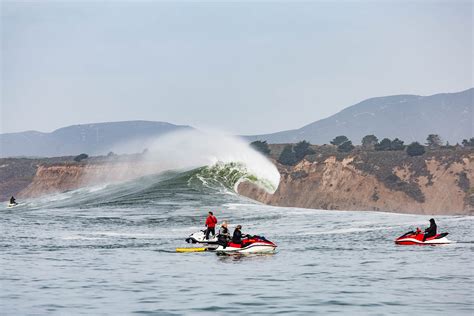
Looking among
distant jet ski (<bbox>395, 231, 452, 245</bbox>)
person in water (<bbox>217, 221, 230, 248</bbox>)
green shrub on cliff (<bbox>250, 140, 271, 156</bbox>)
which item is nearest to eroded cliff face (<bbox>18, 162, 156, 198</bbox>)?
green shrub on cliff (<bbox>250, 140, 271, 156</bbox>)

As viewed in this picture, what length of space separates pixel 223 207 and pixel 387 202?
188ft

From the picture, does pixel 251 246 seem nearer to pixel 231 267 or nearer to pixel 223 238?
pixel 223 238

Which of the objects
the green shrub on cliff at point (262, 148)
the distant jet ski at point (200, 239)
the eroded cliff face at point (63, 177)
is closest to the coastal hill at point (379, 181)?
the green shrub on cliff at point (262, 148)

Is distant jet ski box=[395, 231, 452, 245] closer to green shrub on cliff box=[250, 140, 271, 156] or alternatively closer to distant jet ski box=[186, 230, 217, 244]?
distant jet ski box=[186, 230, 217, 244]

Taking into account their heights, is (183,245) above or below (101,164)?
below

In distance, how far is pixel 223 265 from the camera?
1293 inches

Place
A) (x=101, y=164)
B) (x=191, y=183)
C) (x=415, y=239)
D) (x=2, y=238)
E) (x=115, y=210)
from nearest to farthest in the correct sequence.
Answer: (x=415, y=239) < (x=2, y=238) < (x=115, y=210) < (x=191, y=183) < (x=101, y=164)

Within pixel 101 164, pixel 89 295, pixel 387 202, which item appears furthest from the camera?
pixel 101 164

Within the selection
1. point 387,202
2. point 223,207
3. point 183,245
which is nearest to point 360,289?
point 183,245

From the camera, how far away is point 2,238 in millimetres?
43219

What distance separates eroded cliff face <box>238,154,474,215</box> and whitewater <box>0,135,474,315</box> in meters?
53.2

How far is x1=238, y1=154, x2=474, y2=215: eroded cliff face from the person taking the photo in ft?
369

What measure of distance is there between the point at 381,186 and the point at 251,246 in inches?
3299

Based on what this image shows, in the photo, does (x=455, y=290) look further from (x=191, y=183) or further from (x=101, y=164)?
(x=101, y=164)
